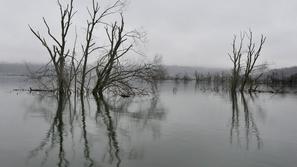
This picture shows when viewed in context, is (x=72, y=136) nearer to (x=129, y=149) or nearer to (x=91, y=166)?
(x=129, y=149)

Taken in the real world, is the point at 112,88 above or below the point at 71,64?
below

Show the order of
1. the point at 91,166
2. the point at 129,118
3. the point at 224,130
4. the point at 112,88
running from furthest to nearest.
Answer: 1. the point at 112,88
2. the point at 129,118
3. the point at 224,130
4. the point at 91,166

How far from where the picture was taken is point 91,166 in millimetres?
5898

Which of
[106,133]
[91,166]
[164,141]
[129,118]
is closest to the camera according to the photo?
[91,166]

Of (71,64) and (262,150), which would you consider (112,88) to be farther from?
(262,150)

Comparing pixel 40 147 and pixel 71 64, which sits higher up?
pixel 71 64

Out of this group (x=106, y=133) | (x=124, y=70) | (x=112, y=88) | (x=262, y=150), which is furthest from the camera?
(x=112, y=88)

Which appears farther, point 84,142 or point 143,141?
point 143,141

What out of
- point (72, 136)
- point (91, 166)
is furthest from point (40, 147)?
point (91, 166)

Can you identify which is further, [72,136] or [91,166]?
[72,136]

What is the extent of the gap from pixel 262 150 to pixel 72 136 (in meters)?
4.90

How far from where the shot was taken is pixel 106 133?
9125 mm

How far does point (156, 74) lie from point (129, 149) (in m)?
18.3

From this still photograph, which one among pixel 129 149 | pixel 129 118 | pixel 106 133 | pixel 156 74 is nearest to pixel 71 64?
pixel 156 74
